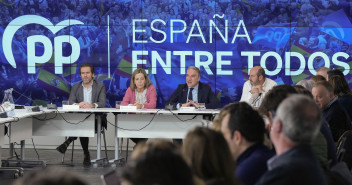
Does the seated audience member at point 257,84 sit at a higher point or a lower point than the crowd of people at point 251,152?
higher

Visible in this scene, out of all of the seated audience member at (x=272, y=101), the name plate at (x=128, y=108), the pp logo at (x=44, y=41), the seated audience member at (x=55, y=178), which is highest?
the pp logo at (x=44, y=41)

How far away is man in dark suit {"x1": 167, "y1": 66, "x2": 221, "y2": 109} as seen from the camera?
7617mm

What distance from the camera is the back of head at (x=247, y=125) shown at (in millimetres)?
2738

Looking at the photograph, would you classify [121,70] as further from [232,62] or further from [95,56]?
[232,62]

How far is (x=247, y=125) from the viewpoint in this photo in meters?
2.76

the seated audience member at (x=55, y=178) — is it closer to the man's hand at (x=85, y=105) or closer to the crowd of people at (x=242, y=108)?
the crowd of people at (x=242, y=108)

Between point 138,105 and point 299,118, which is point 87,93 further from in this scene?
point 299,118

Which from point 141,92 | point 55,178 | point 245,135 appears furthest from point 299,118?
point 141,92

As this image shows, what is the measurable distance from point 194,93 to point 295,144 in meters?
5.43

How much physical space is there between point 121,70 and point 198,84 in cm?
171

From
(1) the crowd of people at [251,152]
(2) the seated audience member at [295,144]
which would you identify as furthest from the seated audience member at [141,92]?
(2) the seated audience member at [295,144]

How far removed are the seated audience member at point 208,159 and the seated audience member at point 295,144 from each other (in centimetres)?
23

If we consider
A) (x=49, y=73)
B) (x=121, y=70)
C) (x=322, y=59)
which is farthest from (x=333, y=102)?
(x=49, y=73)

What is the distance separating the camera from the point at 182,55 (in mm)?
8914
